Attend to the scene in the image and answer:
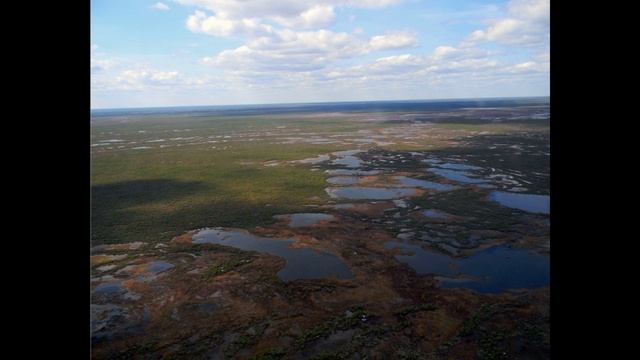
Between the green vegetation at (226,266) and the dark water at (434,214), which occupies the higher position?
the dark water at (434,214)

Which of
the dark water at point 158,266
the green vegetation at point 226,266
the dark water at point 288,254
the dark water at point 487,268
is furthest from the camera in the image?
the dark water at point 158,266

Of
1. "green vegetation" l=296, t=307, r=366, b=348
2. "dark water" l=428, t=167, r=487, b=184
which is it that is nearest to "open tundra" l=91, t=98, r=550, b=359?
"green vegetation" l=296, t=307, r=366, b=348

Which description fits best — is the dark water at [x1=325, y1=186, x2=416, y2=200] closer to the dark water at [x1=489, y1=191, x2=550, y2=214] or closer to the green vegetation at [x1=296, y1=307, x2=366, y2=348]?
the dark water at [x1=489, y1=191, x2=550, y2=214]

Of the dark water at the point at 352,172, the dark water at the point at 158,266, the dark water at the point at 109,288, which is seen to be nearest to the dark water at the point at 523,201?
the dark water at the point at 352,172

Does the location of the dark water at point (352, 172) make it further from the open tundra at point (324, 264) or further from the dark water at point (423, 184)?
the dark water at point (423, 184)
